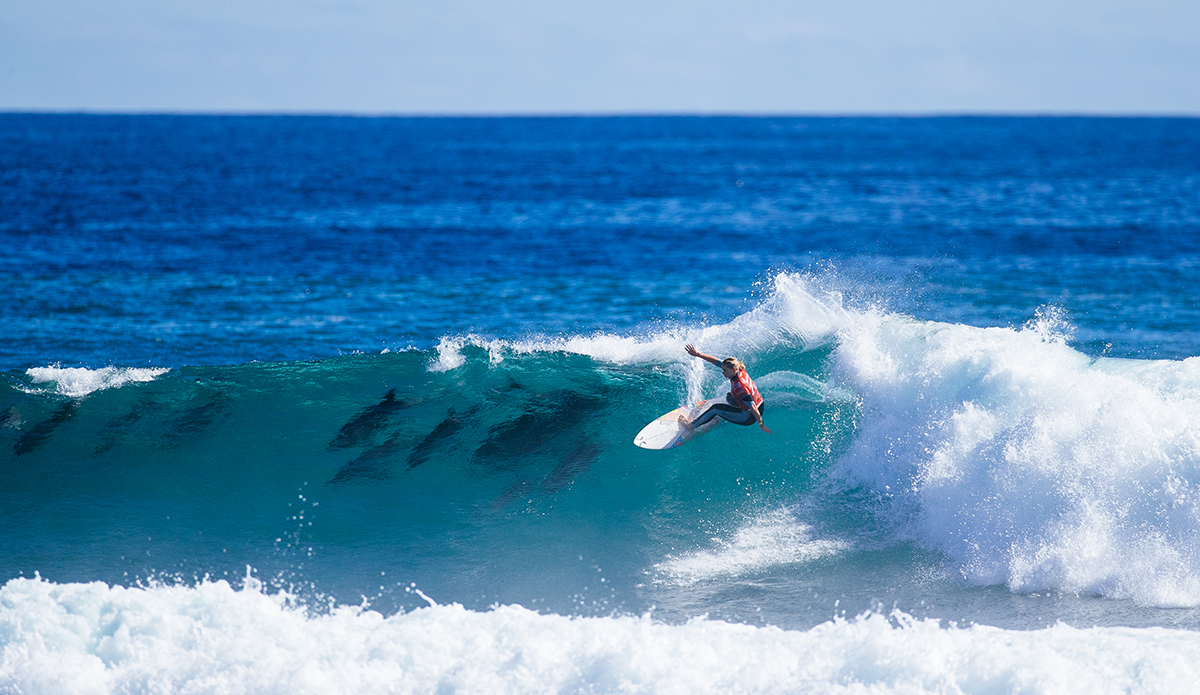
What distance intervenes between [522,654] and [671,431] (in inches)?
190

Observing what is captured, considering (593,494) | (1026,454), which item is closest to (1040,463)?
(1026,454)

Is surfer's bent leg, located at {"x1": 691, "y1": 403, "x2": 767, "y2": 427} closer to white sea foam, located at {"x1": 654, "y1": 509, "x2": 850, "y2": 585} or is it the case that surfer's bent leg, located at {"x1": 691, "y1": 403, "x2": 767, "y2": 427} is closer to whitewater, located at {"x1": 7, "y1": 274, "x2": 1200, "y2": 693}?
whitewater, located at {"x1": 7, "y1": 274, "x2": 1200, "y2": 693}

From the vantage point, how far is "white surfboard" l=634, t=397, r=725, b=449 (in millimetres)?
12156

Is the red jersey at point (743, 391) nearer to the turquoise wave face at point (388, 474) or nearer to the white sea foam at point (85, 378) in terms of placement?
the turquoise wave face at point (388, 474)

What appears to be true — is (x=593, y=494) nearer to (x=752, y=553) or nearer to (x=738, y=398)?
(x=738, y=398)

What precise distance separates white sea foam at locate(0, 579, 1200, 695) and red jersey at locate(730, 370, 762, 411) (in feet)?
11.4

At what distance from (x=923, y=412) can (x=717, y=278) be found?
14639mm

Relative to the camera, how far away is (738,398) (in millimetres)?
11508

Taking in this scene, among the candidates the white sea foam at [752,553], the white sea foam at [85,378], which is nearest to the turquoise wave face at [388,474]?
the white sea foam at [85,378]

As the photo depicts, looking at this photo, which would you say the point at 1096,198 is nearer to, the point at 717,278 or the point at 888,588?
the point at 717,278

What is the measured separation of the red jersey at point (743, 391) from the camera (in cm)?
1140

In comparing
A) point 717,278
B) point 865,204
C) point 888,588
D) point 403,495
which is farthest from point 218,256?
point 865,204

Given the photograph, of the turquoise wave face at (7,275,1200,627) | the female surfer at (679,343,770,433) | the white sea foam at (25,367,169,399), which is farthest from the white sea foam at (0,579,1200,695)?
the white sea foam at (25,367,169,399)

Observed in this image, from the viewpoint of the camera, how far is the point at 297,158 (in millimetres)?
81688
